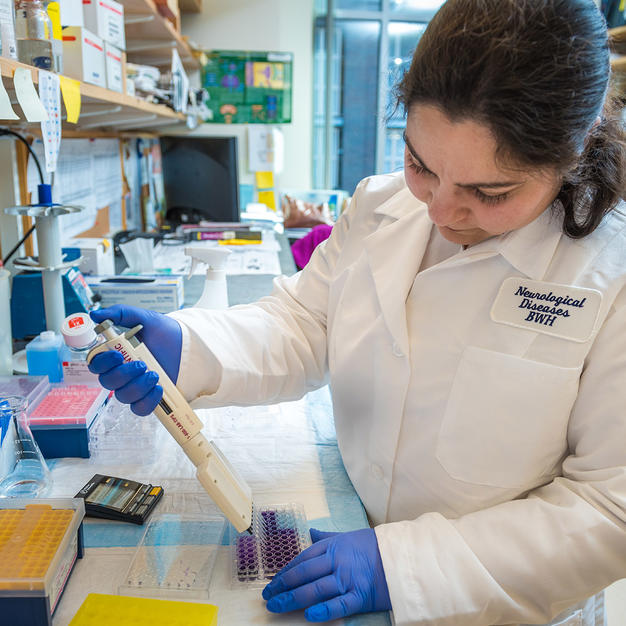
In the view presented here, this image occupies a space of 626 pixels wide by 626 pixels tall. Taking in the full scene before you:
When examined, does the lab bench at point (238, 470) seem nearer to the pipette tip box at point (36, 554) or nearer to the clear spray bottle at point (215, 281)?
the pipette tip box at point (36, 554)

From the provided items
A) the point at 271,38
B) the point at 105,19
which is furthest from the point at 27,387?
the point at 271,38

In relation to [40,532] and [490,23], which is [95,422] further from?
[490,23]

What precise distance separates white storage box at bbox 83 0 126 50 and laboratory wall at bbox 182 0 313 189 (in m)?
2.37

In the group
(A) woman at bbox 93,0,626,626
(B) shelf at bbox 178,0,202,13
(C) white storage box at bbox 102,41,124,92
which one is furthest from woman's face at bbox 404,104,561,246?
(B) shelf at bbox 178,0,202,13

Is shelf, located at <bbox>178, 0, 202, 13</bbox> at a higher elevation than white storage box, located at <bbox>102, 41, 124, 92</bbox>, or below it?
higher

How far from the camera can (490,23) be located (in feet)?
2.24

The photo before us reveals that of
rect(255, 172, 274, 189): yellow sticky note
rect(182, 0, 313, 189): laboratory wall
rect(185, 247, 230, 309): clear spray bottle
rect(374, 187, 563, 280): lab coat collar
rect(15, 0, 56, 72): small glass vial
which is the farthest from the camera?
rect(255, 172, 274, 189): yellow sticky note

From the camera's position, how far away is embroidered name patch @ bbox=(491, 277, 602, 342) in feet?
2.77

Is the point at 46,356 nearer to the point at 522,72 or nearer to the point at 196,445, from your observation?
the point at 196,445

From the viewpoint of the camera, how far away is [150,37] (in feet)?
9.22

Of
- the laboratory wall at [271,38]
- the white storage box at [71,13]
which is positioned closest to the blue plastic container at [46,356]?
the white storage box at [71,13]

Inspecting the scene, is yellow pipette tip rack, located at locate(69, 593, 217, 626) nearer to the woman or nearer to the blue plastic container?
the woman

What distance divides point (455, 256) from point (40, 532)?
2.39 ft

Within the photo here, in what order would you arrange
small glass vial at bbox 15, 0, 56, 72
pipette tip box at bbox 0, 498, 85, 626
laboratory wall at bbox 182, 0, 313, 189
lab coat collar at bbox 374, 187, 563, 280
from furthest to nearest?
laboratory wall at bbox 182, 0, 313, 189 → small glass vial at bbox 15, 0, 56, 72 → lab coat collar at bbox 374, 187, 563, 280 → pipette tip box at bbox 0, 498, 85, 626
